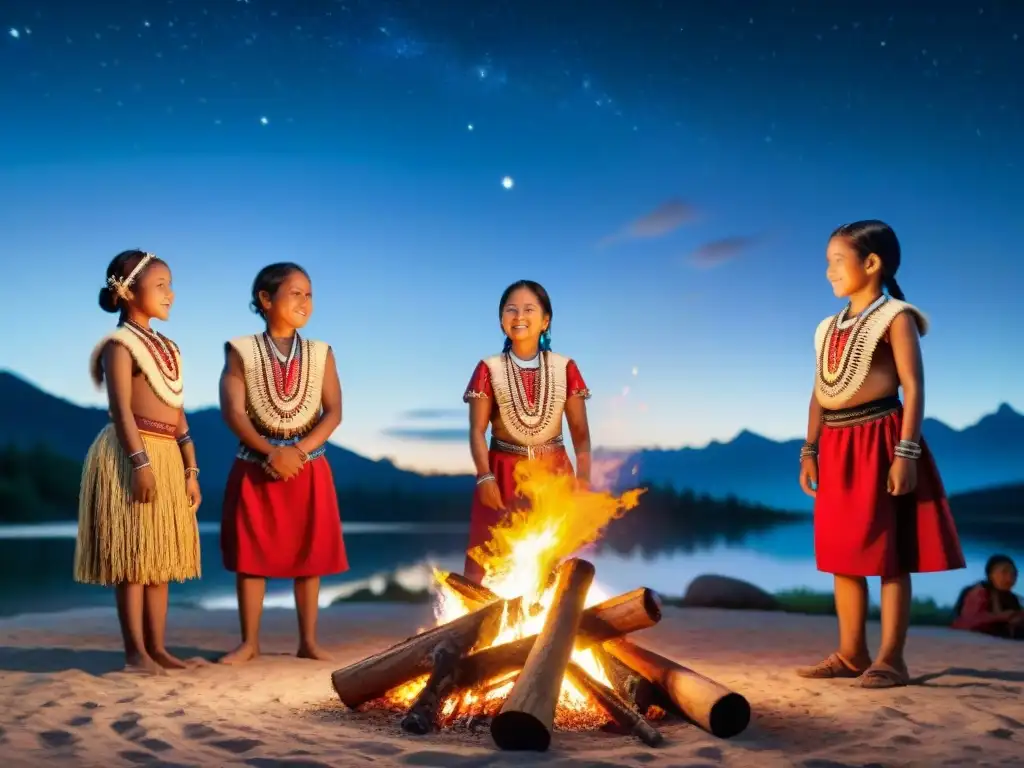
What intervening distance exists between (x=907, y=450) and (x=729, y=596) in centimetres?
565

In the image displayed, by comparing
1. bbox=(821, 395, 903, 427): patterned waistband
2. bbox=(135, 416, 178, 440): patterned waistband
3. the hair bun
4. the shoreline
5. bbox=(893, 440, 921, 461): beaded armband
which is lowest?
the shoreline

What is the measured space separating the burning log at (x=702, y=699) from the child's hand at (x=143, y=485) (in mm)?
2457

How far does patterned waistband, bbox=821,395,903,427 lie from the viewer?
445cm

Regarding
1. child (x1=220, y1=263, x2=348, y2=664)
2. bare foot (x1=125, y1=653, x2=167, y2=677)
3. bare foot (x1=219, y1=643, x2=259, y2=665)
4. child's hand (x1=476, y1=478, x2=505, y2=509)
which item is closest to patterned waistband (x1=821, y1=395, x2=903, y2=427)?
child's hand (x1=476, y1=478, x2=505, y2=509)

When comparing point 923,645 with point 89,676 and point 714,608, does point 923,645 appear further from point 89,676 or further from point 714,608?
point 89,676

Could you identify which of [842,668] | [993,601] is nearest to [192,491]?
[842,668]

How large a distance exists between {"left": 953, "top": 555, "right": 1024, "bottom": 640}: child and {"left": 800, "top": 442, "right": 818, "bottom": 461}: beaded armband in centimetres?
307

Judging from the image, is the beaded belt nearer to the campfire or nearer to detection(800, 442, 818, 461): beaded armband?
the campfire

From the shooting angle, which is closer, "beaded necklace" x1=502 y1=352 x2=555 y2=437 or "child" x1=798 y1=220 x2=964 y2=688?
"child" x1=798 y1=220 x2=964 y2=688

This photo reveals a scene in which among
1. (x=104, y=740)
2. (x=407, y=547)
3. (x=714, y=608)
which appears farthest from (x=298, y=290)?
(x=407, y=547)

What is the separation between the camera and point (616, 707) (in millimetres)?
3590

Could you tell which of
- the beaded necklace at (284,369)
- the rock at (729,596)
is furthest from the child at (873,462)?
the rock at (729,596)

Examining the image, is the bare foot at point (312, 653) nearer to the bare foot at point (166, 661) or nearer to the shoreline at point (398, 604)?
the bare foot at point (166, 661)

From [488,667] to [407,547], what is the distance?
18.5m
